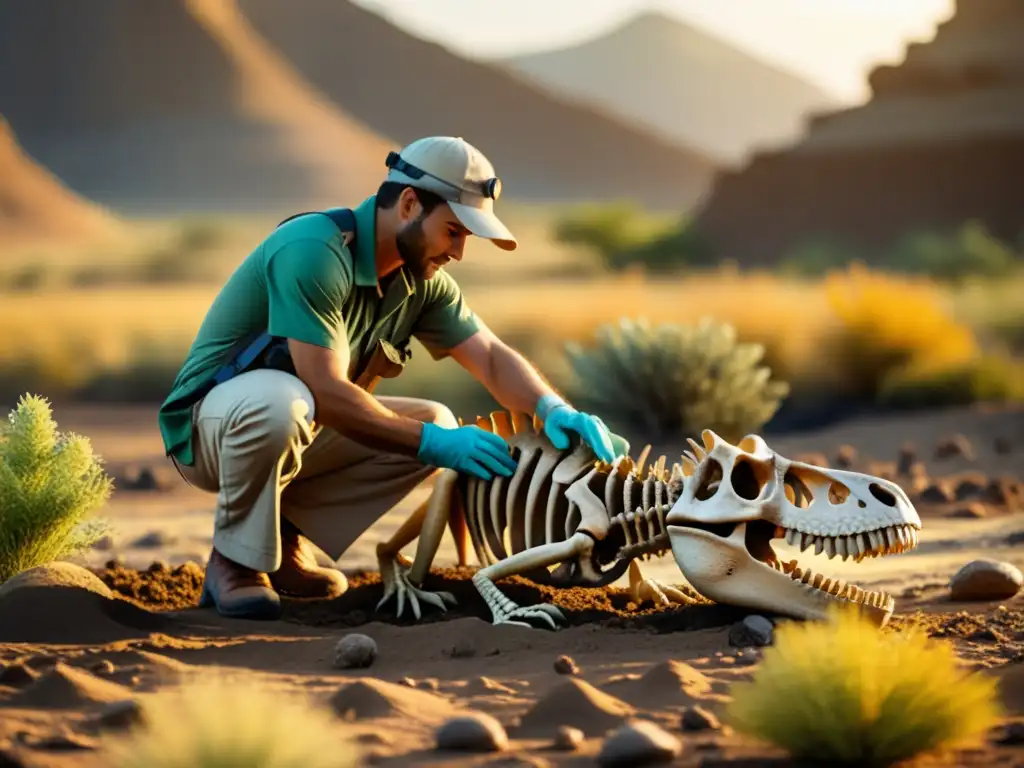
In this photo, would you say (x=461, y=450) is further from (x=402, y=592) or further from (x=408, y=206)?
(x=408, y=206)

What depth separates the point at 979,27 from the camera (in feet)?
140

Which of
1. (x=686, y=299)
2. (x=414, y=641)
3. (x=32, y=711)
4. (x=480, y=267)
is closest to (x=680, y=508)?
(x=414, y=641)

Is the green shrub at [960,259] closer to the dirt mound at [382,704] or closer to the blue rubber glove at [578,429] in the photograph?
the blue rubber glove at [578,429]

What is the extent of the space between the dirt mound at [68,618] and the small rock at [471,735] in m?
1.71

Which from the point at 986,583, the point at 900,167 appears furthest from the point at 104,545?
the point at 900,167

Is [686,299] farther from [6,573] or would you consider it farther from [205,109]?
[205,109]

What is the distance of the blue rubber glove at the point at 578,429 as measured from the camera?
572 centimetres

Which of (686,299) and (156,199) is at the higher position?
(156,199)

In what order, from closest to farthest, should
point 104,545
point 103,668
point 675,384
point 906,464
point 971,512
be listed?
point 103,668
point 104,545
point 971,512
point 906,464
point 675,384

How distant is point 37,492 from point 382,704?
2.36 metres

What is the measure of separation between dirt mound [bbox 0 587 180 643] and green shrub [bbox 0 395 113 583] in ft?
2.42

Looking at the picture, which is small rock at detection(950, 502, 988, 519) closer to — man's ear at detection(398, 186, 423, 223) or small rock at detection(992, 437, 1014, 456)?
small rock at detection(992, 437, 1014, 456)

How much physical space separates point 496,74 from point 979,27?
257 feet

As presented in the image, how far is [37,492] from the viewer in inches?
237
